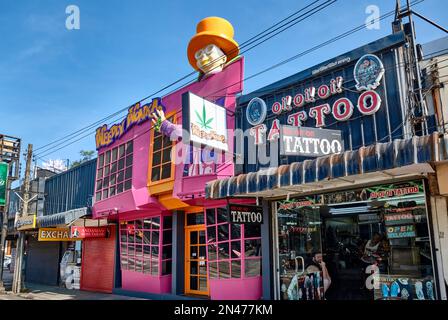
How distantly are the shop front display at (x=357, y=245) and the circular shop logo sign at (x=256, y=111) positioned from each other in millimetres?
2464

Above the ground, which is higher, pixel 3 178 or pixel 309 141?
pixel 3 178

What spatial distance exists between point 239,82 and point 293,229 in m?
4.61

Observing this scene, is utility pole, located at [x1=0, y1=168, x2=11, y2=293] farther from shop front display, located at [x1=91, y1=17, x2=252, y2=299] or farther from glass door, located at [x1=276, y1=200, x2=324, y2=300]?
glass door, located at [x1=276, y1=200, x2=324, y2=300]

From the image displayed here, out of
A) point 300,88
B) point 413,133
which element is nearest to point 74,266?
point 300,88

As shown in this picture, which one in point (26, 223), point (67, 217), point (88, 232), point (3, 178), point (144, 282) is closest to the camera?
point (144, 282)

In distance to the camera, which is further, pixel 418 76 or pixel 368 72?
pixel 368 72

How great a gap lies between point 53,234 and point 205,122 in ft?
34.9

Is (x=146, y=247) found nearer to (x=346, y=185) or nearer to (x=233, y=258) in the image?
(x=233, y=258)

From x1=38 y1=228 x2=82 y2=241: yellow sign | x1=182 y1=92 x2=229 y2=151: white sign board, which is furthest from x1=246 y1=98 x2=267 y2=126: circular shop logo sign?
x1=38 y1=228 x2=82 y2=241: yellow sign

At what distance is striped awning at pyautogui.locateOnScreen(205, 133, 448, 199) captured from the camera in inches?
252

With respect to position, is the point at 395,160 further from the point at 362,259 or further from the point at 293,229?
the point at 293,229

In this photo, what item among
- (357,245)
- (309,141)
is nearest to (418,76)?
(309,141)

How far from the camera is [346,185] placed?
29.4ft

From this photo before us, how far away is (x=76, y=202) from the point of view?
20.3 m
